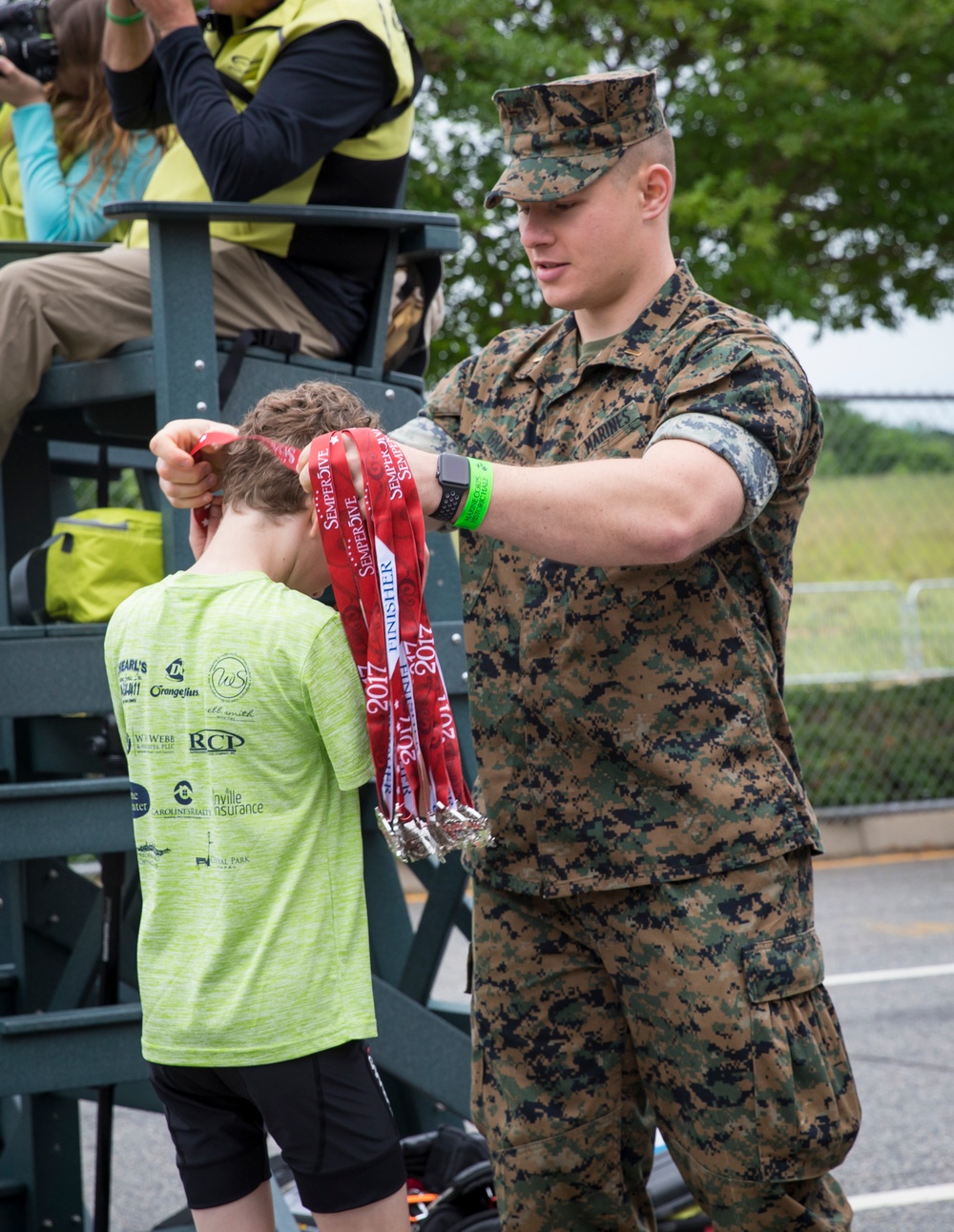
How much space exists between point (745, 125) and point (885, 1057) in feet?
18.5

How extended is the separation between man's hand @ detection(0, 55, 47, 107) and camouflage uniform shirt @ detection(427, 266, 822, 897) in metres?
1.80

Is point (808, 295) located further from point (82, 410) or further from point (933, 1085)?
point (82, 410)

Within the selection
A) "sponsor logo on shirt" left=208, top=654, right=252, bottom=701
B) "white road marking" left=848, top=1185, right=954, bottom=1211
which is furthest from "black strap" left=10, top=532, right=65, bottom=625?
"white road marking" left=848, top=1185, right=954, bottom=1211

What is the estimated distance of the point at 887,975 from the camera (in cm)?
624

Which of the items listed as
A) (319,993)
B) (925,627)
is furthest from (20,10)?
(925,627)

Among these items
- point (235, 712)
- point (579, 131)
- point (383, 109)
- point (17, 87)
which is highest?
point (17, 87)

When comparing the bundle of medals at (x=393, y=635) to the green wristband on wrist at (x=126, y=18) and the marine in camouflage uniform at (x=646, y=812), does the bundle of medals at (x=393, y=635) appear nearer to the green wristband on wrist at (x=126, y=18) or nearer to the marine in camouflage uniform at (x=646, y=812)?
the marine in camouflage uniform at (x=646, y=812)

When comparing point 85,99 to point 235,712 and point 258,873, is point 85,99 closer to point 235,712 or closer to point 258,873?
point 235,712

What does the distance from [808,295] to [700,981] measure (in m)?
7.31

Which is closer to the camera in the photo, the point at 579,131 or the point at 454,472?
the point at 454,472

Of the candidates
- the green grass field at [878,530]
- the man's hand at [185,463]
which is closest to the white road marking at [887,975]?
the green grass field at [878,530]

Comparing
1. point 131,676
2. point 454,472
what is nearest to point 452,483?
point 454,472

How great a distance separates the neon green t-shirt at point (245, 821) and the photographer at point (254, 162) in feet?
3.57

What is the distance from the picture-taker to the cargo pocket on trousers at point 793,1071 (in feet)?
6.77
